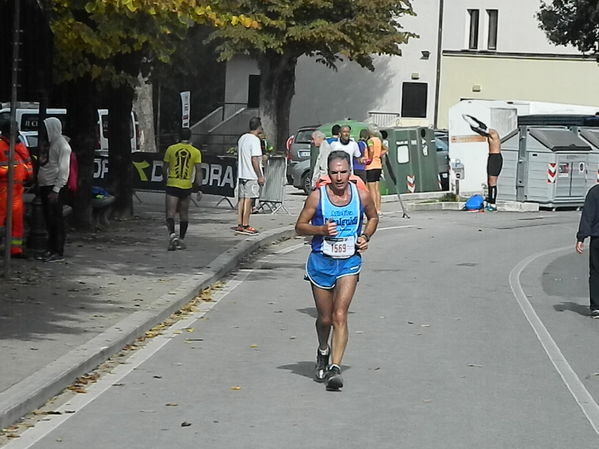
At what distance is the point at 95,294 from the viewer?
13906 millimetres

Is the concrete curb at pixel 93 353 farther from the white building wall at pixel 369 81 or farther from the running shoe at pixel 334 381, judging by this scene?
the white building wall at pixel 369 81

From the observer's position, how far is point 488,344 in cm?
1202

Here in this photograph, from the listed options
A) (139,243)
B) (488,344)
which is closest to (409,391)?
(488,344)

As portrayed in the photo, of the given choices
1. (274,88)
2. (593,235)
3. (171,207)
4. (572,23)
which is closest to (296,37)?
(274,88)

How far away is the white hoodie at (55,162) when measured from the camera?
16.5 m

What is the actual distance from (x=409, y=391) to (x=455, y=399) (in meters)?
0.41

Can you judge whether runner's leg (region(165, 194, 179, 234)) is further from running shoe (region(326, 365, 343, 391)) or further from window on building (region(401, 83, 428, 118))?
window on building (region(401, 83, 428, 118))

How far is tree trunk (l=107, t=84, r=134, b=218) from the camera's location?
22500 millimetres

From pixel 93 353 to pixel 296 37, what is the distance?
36312 mm

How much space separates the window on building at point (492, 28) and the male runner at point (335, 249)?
51.2 m

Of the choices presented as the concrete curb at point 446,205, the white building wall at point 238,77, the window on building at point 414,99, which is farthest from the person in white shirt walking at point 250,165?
the white building wall at point 238,77

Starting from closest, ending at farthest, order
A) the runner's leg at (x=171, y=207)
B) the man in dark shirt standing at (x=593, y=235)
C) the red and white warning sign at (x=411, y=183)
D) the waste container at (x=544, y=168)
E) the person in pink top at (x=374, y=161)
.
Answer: the man in dark shirt standing at (x=593, y=235) → the runner's leg at (x=171, y=207) → the person in pink top at (x=374, y=161) → the waste container at (x=544, y=168) → the red and white warning sign at (x=411, y=183)

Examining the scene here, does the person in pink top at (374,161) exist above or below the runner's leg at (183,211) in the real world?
above

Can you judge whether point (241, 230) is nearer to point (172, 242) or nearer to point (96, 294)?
point (172, 242)
